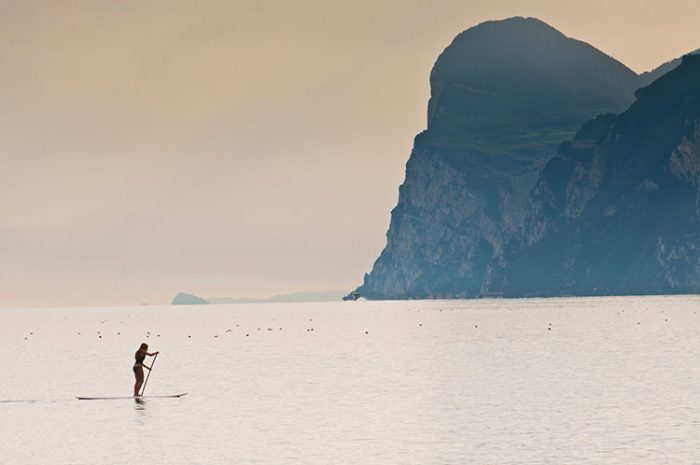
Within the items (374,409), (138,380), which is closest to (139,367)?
(138,380)

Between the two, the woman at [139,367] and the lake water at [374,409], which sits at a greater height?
the woman at [139,367]

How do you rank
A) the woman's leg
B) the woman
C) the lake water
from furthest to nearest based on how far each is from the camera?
the woman's leg, the woman, the lake water

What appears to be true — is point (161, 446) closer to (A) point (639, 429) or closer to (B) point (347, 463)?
(B) point (347, 463)

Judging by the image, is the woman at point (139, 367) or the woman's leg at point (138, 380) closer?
the woman at point (139, 367)

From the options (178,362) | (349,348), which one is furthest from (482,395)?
(349,348)

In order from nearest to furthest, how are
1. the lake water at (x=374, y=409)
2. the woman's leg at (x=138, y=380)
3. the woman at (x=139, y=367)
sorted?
the lake water at (x=374, y=409)
the woman at (x=139, y=367)
the woman's leg at (x=138, y=380)

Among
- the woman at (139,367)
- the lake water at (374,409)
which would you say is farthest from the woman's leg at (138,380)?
the lake water at (374,409)

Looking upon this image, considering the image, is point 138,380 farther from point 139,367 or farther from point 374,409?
point 374,409

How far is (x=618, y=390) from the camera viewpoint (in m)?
67.6

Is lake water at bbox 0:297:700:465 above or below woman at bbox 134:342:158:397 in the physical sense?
below

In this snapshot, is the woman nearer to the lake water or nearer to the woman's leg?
the woman's leg

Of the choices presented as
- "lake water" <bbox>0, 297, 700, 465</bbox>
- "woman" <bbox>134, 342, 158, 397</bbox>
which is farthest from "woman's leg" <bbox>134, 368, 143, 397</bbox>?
"lake water" <bbox>0, 297, 700, 465</bbox>

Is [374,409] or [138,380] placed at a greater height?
[138,380]

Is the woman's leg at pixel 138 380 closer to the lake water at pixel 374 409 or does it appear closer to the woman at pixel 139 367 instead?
the woman at pixel 139 367
